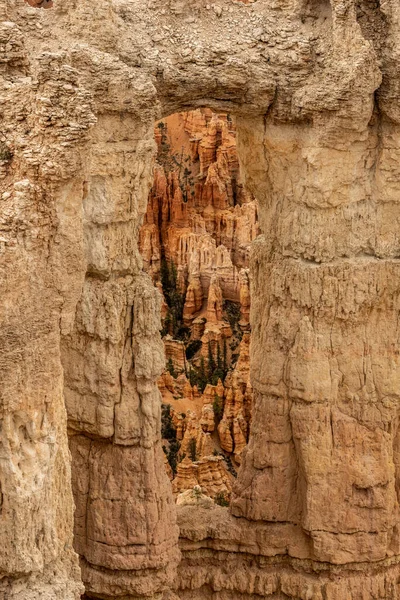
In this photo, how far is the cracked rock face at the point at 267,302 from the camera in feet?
49.7

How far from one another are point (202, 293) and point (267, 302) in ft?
49.7

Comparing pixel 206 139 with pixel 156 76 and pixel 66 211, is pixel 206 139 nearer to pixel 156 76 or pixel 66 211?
pixel 156 76

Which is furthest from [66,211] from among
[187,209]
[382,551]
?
[187,209]

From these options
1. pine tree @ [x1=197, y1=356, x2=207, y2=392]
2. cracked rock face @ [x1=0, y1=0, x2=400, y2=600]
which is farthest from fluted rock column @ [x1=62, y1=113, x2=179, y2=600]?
pine tree @ [x1=197, y1=356, x2=207, y2=392]

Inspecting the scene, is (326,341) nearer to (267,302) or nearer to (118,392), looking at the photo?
(267,302)

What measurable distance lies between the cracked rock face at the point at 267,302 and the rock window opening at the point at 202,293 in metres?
2.29

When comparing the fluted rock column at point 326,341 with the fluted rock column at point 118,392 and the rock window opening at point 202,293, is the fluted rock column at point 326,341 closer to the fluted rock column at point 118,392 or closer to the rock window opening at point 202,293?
the fluted rock column at point 118,392

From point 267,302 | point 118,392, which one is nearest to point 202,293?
point 267,302

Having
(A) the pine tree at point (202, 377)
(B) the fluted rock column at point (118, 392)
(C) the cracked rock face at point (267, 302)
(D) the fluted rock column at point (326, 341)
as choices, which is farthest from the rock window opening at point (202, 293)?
(B) the fluted rock column at point (118, 392)

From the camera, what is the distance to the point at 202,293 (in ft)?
105

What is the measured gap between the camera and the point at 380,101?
52.3ft

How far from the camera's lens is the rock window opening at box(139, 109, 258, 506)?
24.8 metres

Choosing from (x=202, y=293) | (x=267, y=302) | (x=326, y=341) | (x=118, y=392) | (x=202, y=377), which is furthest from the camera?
(x=202, y=293)

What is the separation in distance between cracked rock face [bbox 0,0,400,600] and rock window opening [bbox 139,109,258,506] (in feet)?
7.50
